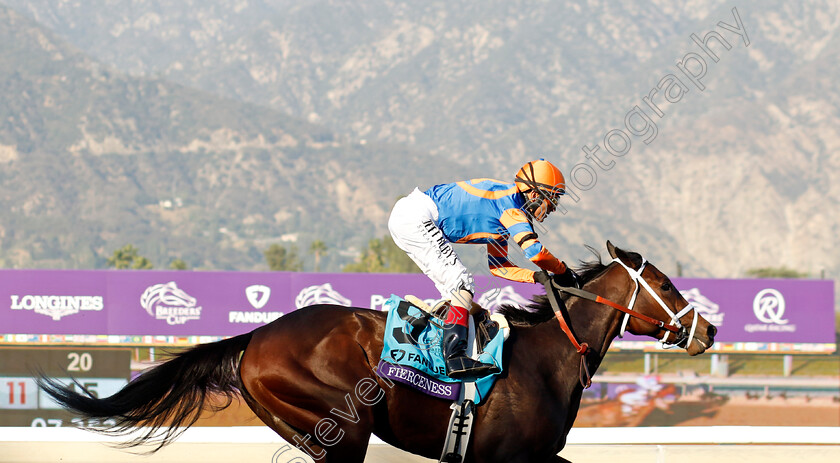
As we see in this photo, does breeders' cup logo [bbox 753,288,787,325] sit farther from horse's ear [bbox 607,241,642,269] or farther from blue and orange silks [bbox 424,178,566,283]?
blue and orange silks [bbox 424,178,566,283]

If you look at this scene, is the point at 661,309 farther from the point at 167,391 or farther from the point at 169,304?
the point at 169,304

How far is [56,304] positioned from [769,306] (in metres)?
10.3

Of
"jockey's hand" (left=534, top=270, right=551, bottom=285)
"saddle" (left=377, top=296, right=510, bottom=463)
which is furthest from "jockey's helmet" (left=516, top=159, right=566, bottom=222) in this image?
"saddle" (left=377, top=296, right=510, bottom=463)

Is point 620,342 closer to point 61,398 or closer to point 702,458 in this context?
point 702,458

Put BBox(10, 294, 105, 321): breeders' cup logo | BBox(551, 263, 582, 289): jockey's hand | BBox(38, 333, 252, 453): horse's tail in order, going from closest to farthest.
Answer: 1. BBox(38, 333, 252, 453): horse's tail
2. BBox(551, 263, 582, 289): jockey's hand
3. BBox(10, 294, 105, 321): breeders' cup logo

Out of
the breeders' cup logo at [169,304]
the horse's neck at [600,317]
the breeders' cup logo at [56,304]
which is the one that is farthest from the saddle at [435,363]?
the breeders' cup logo at [56,304]

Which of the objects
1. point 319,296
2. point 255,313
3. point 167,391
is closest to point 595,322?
point 167,391

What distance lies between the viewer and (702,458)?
22.1ft

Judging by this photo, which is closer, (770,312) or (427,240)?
(427,240)

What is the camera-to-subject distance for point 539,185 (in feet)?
15.6

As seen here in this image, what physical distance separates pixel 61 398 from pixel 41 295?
9.11 metres

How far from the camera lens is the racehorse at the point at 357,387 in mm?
4531

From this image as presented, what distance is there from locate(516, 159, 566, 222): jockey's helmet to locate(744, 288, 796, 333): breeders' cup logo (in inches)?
406

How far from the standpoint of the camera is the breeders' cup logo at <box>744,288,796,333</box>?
46.5 ft
